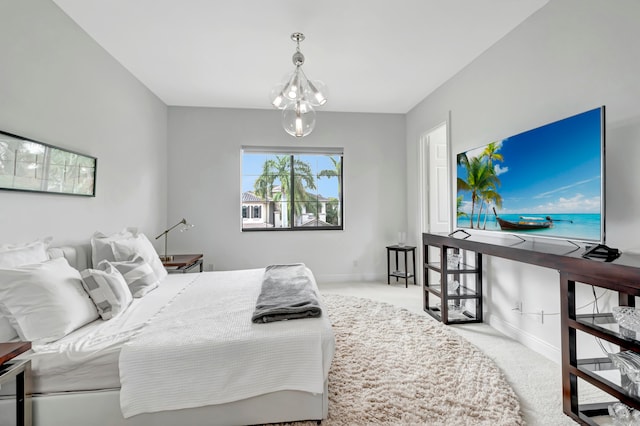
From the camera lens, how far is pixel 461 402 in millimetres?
1920

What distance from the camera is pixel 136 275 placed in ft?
8.45

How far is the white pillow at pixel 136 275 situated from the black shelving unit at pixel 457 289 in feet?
8.94

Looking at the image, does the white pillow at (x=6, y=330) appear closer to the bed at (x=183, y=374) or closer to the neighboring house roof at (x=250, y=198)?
the bed at (x=183, y=374)

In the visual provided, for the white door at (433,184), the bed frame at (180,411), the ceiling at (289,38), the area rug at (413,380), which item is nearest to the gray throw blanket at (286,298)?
the bed frame at (180,411)

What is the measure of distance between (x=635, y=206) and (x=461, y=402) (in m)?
1.53

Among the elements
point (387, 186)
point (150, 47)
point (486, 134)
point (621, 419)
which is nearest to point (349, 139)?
point (387, 186)


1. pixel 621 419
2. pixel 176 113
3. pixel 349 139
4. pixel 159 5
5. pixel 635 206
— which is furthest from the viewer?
pixel 349 139

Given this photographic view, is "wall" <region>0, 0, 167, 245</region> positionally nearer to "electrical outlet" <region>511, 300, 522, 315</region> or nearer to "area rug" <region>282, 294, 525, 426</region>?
"area rug" <region>282, 294, 525, 426</region>

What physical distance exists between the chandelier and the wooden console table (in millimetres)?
1820

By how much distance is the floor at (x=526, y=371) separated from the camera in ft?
6.00

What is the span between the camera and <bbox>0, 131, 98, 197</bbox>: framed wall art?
203cm

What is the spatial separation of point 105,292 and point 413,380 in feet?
6.87

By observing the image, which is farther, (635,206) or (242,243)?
(242,243)

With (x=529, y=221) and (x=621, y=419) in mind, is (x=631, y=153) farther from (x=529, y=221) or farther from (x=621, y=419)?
(x=621, y=419)
